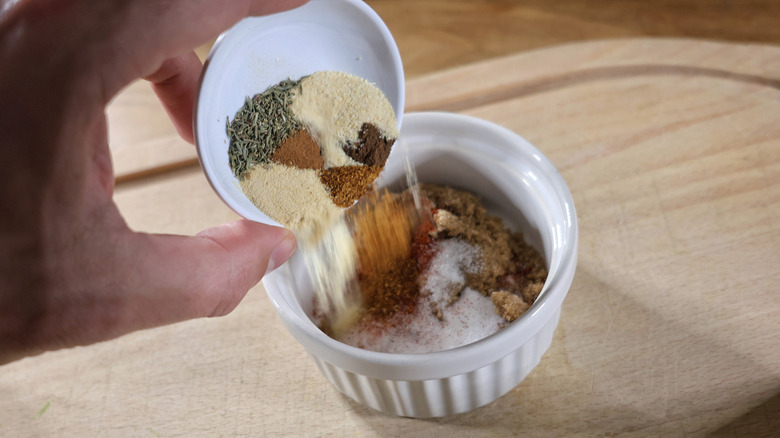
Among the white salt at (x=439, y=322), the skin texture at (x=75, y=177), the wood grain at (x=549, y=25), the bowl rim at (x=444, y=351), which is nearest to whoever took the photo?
the skin texture at (x=75, y=177)

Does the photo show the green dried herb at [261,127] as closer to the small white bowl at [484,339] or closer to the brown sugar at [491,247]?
the small white bowl at [484,339]

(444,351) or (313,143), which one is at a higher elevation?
(313,143)

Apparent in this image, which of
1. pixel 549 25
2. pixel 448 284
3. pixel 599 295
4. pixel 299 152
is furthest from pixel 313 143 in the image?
pixel 549 25

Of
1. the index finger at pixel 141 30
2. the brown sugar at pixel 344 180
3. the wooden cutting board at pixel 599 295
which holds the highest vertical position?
the index finger at pixel 141 30

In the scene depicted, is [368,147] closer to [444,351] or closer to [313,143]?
[313,143]

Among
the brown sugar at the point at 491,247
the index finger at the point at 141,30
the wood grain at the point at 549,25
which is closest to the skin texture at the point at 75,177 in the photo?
the index finger at the point at 141,30

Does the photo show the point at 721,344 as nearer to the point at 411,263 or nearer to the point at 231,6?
the point at 411,263

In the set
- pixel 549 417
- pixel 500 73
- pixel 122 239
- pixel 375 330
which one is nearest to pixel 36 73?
pixel 122 239

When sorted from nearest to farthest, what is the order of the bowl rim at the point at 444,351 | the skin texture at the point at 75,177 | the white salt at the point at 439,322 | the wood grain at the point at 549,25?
the skin texture at the point at 75,177, the bowl rim at the point at 444,351, the white salt at the point at 439,322, the wood grain at the point at 549,25
